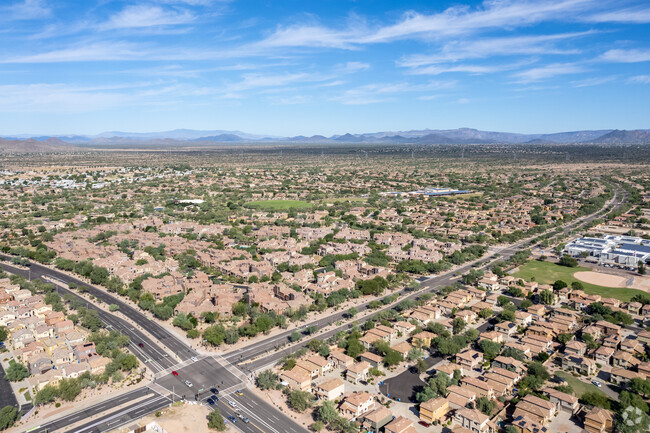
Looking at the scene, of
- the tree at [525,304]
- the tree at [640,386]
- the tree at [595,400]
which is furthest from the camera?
the tree at [525,304]

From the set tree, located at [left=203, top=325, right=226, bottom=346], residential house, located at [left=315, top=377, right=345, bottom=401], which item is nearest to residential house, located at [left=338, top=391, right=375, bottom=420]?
residential house, located at [left=315, top=377, right=345, bottom=401]

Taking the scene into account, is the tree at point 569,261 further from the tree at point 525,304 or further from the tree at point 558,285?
the tree at point 525,304

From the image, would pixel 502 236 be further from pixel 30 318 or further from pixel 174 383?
pixel 30 318

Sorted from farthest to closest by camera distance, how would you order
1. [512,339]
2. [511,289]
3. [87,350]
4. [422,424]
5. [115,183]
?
[115,183] < [511,289] < [512,339] < [87,350] < [422,424]

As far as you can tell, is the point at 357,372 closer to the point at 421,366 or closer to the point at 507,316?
the point at 421,366

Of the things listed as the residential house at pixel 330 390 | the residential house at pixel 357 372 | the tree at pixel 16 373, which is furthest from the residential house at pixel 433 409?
the tree at pixel 16 373

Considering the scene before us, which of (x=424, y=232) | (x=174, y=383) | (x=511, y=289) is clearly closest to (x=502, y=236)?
(x=424, y=232)
